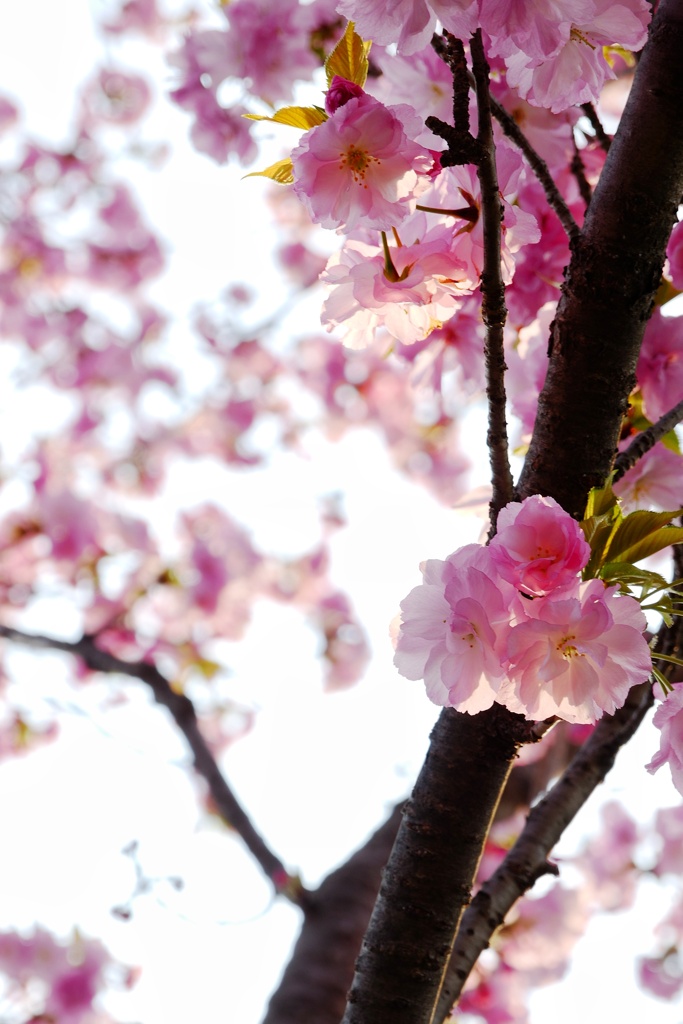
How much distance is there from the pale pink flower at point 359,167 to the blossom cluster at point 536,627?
0.29m

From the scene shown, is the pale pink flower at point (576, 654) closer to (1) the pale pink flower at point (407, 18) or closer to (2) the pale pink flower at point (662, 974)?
(1) the pale pink flower at point (407, 18)

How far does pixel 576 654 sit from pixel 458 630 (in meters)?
0.09

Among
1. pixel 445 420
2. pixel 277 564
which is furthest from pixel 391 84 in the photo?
pixel 277 564

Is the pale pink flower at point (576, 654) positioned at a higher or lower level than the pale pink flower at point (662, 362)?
lower

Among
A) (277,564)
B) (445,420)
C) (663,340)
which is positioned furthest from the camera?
(277,564)

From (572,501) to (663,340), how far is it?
282mm

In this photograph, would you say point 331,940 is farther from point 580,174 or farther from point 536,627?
point 580,174

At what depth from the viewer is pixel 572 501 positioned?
2.54ft

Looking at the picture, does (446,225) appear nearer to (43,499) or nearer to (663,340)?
(663,340)

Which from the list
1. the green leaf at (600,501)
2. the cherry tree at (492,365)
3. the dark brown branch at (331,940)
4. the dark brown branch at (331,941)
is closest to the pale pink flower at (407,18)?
the cherry tree at (492,365)

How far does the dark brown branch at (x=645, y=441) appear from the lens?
2.67 feet

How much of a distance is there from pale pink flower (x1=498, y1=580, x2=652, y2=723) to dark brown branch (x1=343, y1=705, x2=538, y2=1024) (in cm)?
15

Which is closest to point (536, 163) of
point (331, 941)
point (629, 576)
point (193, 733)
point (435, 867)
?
point (629, 576)

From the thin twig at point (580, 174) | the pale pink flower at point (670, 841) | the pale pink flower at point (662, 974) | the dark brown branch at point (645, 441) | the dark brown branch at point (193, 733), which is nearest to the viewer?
the dark brown branch at point (645, 441)
